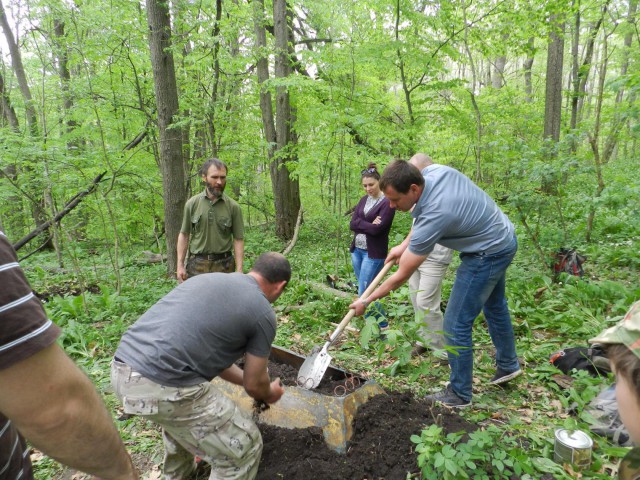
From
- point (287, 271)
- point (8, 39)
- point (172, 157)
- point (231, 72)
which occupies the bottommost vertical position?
point (287, 271)

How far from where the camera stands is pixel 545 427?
299cm

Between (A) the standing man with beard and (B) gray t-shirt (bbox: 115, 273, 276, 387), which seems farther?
(A) the standing man with beard

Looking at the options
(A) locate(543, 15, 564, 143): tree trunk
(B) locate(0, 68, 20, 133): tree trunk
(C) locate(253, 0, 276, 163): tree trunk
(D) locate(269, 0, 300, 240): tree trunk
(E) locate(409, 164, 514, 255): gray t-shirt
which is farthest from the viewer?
(C) locate(253, 0, 276, 163): tree trunk

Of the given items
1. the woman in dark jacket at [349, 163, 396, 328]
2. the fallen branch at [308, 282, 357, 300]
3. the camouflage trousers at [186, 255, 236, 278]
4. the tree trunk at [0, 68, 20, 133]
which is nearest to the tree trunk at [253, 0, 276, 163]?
the fallen branch at [308, 282, 357, 300]

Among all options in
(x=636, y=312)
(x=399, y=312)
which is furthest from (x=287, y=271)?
(x=636, y=312)

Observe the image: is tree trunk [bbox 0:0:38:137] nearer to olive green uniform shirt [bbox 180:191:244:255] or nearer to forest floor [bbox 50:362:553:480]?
olive green uniform shirt [bbox 180:191:244:255]

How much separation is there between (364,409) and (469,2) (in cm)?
769

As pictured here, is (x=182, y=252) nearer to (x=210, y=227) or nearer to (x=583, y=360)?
(x=210, y=227)

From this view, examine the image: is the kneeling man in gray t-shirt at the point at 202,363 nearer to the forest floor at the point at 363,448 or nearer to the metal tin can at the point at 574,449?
the forest floor at the point at 363,448

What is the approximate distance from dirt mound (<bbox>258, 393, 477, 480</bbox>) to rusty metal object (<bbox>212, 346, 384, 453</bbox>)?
0.06 metres

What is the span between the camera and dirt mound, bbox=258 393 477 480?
2.45 m

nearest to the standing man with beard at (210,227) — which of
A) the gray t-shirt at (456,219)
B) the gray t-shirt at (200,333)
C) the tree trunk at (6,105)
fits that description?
the gray t-shirt at (200,333)

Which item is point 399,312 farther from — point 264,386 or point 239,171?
point 239,171

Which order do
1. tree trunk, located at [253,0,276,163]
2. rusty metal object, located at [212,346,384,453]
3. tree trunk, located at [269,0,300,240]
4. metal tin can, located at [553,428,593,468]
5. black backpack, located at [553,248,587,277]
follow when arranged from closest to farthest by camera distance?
1. metal tin can, located at [553,428,593,468]
2. rusty metal object, located at [212,346,384,453]
3. black backpack, located at [553,248,587,277]
4. tree trunk, located at [269,0,300,240]
5. tree trunk, located at [253,0,276,163]
